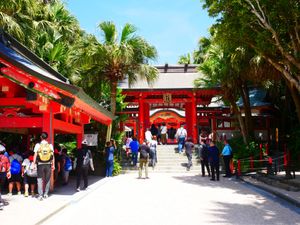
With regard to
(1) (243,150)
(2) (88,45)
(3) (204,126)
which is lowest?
(1) (243,150)

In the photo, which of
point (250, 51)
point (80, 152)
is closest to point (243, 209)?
point (80, 152)

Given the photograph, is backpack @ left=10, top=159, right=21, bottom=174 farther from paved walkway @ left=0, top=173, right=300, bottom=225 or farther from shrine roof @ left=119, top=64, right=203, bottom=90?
shrine roof @ left=119, top=64, right=203, bottom=90

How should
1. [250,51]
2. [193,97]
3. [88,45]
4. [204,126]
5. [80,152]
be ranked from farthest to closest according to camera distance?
[204,126], [193,97], [88,45], [250,51], [80,152]

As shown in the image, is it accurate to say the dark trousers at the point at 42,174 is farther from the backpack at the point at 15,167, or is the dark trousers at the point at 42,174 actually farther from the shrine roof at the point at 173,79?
the shrine roof at the point at 173,79

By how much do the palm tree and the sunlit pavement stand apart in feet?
25.0

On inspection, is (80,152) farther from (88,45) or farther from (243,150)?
(243,150)

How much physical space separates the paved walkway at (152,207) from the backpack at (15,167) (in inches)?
31.8

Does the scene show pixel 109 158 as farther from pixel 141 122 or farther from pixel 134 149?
pixel 141 122

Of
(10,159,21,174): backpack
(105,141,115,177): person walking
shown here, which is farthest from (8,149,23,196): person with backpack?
(105,141,115,177): person walking

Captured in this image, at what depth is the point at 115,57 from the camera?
733 inches

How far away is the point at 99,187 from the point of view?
1387cm

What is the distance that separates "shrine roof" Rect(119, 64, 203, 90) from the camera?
27.1 meters

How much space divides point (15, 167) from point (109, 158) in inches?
268

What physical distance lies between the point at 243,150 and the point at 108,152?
6.94 m
